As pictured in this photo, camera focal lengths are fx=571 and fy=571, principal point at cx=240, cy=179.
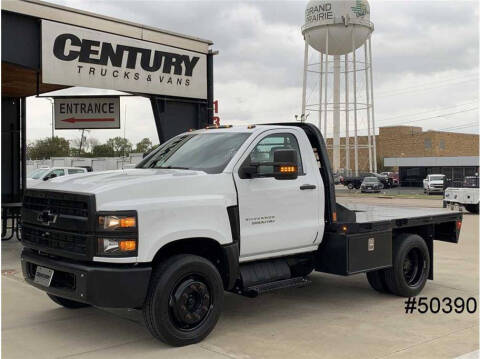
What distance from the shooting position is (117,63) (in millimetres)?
11219

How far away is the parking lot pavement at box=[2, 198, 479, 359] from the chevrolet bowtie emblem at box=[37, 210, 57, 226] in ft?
3.90

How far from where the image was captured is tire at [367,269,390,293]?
759 cm

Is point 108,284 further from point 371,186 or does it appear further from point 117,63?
point 371,186

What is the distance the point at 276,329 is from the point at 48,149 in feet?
221

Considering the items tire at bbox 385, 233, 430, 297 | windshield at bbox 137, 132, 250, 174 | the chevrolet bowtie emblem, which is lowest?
tire at bbox 385, 233, 430, 297

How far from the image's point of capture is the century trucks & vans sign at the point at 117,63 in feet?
34.2

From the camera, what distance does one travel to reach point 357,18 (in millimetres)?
52094

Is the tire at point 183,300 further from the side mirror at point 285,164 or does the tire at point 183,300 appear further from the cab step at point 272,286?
the side mirror at point 285,164

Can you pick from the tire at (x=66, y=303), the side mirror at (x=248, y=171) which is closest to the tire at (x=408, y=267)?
the side mirror at (x=248, y=171)

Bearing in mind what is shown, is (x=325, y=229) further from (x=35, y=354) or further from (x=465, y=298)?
(x=35, y=354)

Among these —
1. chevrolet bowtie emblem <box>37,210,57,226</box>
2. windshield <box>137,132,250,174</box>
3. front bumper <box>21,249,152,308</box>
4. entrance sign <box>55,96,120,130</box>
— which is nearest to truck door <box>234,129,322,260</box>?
windshield <box>137,132,250,174</box>

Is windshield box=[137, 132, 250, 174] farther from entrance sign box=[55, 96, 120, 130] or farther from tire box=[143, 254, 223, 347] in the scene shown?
entrance sign box=[55, 96, 120, 130]

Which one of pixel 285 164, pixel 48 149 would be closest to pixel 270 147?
pixel 285 164

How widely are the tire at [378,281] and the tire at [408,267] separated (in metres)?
0.06
